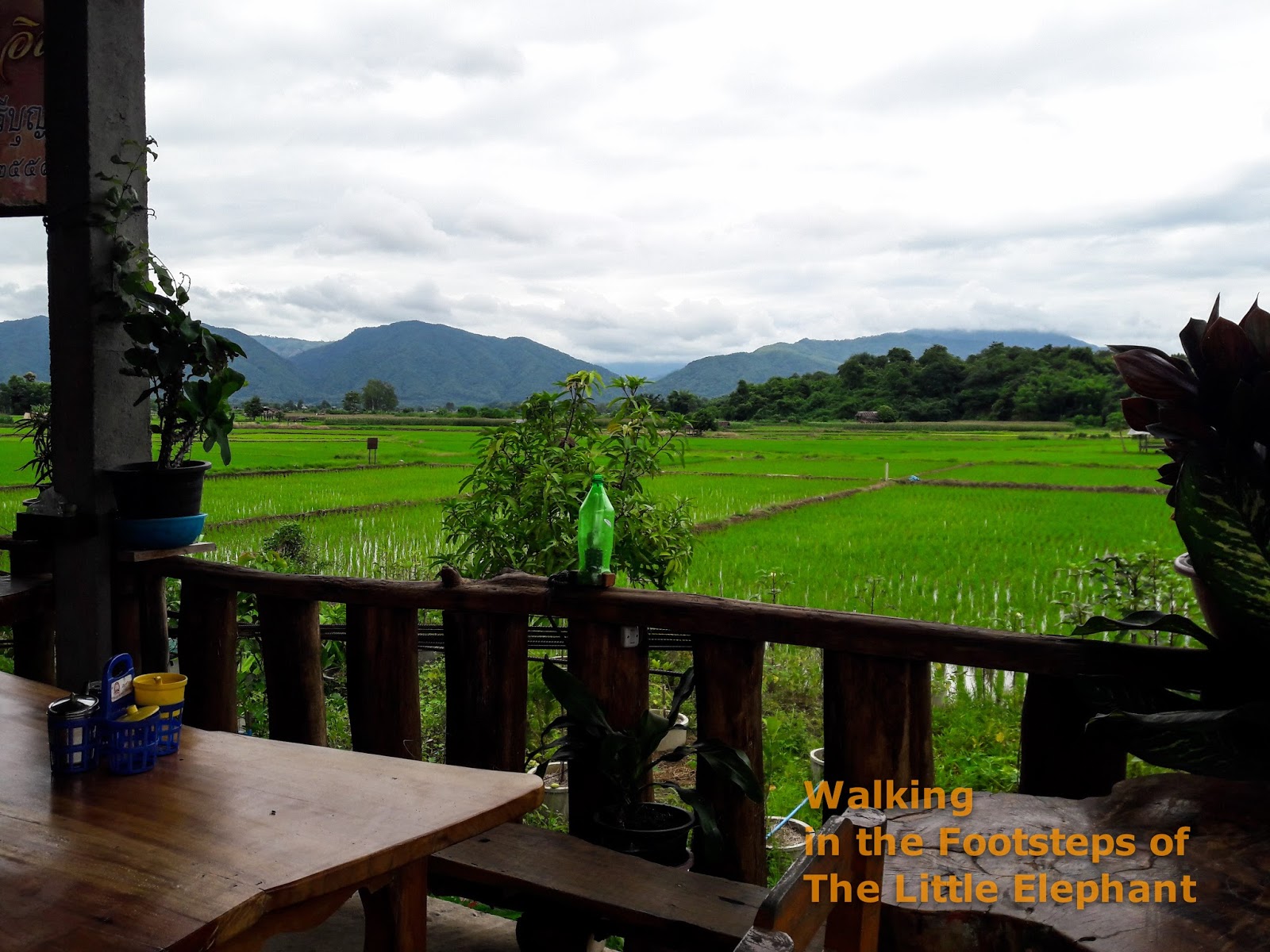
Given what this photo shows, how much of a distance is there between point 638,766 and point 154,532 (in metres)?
1.80

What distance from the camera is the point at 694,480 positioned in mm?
15492

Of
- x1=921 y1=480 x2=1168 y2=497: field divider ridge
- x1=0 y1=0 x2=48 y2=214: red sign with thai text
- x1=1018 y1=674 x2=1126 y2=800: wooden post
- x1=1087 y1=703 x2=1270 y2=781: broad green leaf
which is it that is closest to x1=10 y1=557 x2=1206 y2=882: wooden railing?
x1=1018 y1=674 x2=1126 y2=800: wooden post

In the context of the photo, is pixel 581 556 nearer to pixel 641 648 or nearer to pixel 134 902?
pixel 641 648

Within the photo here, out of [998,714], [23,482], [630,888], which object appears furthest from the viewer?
[23,482]

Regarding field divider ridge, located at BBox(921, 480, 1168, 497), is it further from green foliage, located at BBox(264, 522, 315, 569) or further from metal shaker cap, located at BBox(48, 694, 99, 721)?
metal shaker cap, located at BBox(48, 694, 99, 721)

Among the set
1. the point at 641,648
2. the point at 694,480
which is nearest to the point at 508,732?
the point at 641,648

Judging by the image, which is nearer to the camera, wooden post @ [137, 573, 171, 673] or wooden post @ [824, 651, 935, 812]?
wooden post @ [824, 651, 935, 812]

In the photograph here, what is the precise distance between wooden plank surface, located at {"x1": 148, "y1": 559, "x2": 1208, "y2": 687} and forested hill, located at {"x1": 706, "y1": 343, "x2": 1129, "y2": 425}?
0.55 metres

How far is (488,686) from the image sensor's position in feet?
8.84

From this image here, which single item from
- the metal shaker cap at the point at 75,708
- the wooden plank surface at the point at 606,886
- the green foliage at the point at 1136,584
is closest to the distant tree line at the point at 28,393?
the metal shaker cap at the point at 75,708

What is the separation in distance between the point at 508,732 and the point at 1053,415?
1097cm

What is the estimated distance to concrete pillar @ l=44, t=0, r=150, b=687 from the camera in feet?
9.56

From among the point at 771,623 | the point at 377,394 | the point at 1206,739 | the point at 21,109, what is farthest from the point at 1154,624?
the point at 377,394

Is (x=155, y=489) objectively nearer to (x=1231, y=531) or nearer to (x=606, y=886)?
(x=606, y=886)
